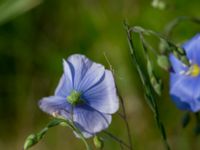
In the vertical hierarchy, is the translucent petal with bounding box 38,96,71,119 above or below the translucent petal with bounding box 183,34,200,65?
above

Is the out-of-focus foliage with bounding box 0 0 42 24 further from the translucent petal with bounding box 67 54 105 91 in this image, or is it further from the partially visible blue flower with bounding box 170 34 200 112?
the translucent petal with bounding box 67 54 105 91

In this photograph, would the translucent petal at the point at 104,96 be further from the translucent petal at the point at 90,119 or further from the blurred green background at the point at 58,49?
the blurred green background at the point at 58,49

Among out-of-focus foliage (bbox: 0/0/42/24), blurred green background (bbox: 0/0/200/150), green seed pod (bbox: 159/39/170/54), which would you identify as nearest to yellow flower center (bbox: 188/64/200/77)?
green seed pod (bbox: 159/39/170/54)

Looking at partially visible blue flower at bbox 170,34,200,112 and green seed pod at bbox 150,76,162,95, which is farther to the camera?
partially visible blue flower at bbox 170,34,200,112

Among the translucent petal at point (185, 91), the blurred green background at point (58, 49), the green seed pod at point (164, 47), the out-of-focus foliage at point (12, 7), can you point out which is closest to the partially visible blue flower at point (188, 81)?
the translucent petal at point (185, 91)

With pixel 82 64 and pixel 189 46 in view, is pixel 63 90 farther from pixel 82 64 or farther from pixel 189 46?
pixel 189 46

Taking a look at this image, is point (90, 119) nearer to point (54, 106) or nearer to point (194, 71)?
point (54, 106)
